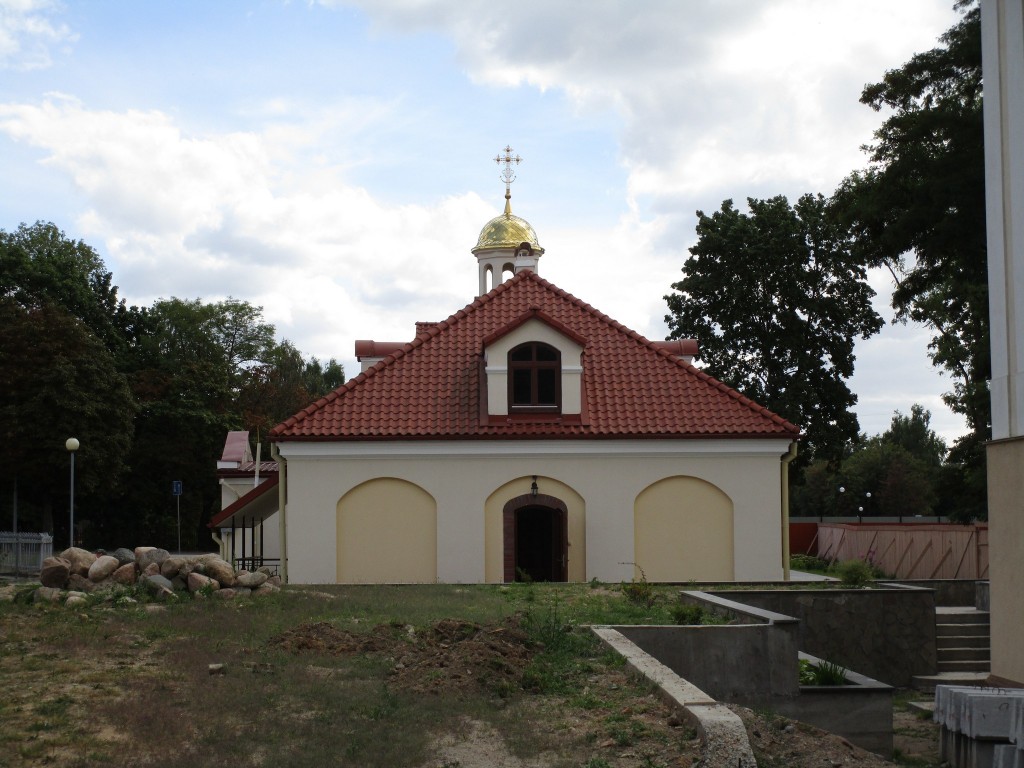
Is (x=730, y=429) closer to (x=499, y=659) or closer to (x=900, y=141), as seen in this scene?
(x=900, y=141)

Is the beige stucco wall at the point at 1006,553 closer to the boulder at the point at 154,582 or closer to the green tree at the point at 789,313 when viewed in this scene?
the boulder at the point at 154,582

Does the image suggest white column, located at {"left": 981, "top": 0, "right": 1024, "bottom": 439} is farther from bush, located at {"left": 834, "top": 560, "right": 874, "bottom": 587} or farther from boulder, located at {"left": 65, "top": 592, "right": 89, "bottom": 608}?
boulder, located at {"left": 65, "top": 592, "right": 89, "bottom": 608}

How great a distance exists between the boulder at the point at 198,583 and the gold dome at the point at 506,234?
63.9 ft

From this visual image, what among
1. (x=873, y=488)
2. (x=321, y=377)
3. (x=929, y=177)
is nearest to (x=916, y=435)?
(x=873, y=488)

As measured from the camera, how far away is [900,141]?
27.5m

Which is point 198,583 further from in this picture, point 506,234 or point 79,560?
point 506,234

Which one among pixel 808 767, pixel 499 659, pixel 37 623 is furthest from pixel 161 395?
pixel 808 767

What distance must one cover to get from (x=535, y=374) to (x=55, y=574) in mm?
12541

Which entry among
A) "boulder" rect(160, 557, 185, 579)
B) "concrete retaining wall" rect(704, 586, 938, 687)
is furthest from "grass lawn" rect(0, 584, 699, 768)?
"concrete retaining wall" rect(704, 586, 938, 687)

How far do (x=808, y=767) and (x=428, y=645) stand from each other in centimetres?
546

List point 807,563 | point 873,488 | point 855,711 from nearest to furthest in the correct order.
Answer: point 855,711 → point 807,563 → point 873,488

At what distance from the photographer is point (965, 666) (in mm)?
19500

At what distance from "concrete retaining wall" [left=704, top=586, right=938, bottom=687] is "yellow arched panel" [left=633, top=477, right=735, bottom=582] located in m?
7.81

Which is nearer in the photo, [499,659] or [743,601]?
[499,659]
